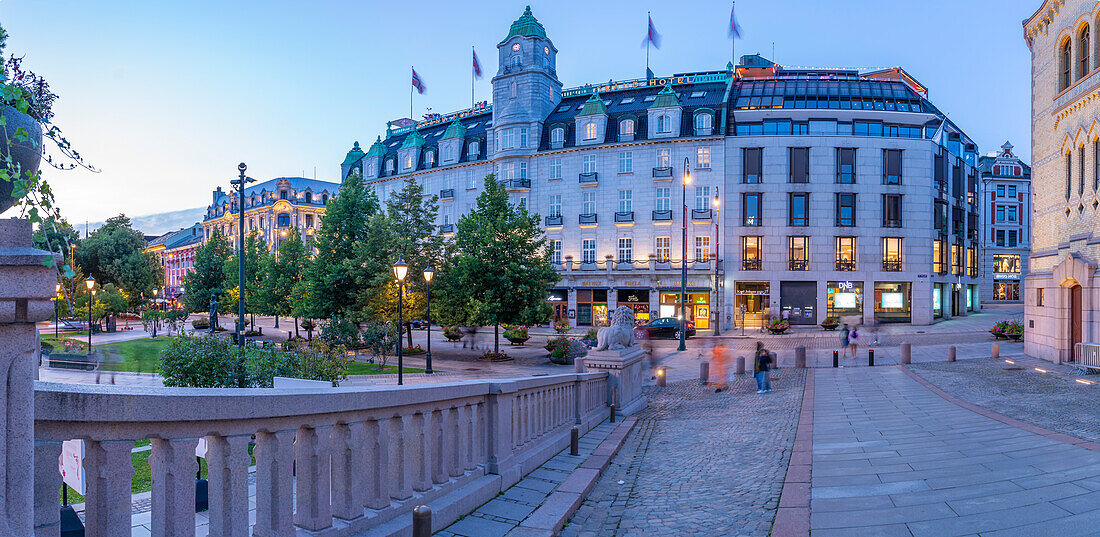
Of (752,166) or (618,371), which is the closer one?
(618,371)

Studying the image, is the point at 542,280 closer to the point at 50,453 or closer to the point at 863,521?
the point at 863,521

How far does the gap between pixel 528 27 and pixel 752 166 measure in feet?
70.3

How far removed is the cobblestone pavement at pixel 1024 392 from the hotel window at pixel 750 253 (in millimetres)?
22012

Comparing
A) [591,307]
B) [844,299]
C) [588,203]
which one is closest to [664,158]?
[588,203]

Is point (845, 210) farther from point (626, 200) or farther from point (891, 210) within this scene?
point (626, 200)

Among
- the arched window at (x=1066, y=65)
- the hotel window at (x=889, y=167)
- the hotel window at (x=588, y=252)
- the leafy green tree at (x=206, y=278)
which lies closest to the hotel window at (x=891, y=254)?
the hotel window at (x=889, y=167)

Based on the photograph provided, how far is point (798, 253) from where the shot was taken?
42.4 metres

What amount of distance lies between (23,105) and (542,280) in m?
26.4

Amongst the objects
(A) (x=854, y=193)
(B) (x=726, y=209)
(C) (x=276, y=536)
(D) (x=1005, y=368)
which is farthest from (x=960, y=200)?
(C) (x=276, y=536)

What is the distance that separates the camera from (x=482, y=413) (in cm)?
580

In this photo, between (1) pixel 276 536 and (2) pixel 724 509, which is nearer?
(1) pixel 276 536

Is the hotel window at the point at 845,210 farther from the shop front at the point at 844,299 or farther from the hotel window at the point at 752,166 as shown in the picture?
the hotel window at the point at 752,166

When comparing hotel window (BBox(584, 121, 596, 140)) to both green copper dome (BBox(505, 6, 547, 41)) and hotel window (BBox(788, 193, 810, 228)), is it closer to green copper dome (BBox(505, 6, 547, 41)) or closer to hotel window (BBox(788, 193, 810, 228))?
green copper dome (BBox(505, 6, 547, 41))

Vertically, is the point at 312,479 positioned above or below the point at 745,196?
below
